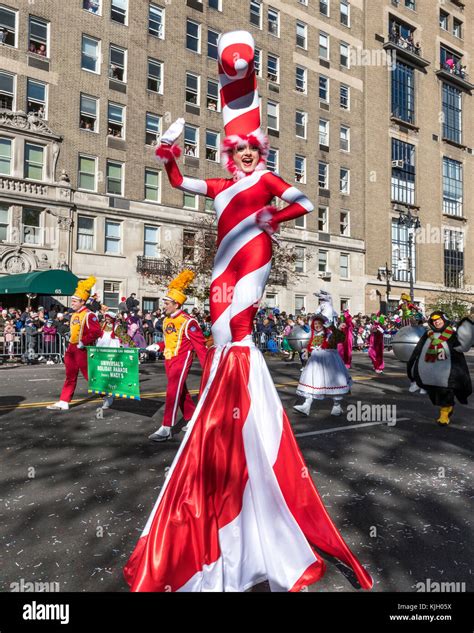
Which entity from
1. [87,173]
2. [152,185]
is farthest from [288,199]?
[152,185]

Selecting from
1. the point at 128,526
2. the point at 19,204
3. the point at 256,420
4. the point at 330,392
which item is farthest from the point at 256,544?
the point at 19,204

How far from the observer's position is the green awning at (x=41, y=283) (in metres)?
21.9

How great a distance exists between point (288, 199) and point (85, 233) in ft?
87.7

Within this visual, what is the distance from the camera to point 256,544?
280 cm

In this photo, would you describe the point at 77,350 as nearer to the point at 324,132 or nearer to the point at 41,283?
the point at 41,283

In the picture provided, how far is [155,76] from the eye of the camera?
103ft

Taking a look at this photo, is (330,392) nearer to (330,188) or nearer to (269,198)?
(269,198)

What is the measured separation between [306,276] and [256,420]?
115ft

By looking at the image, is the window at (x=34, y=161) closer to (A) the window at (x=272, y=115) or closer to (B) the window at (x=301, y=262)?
(A) the window at (x=272, y=115)

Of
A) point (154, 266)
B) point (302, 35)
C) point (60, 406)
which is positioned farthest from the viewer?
point (302, 35)

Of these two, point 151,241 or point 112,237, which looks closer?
point 112,237

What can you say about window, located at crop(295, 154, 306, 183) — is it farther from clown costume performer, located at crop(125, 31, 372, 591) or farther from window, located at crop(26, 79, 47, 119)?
clown costume performer, located at crop(125, 31, 372, 591)

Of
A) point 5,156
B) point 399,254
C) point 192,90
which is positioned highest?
point 192,90

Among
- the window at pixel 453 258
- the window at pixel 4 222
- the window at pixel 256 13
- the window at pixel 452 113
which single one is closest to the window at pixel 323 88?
the window at pixel 256 13
